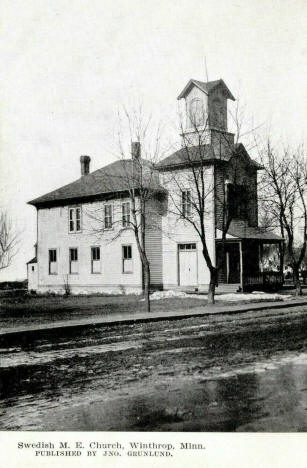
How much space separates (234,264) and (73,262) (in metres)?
10.1

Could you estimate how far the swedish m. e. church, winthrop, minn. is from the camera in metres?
29.7

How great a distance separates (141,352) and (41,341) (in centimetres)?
333

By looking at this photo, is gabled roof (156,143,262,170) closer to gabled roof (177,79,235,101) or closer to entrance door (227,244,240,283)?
gabled roof (177,79,235,101)

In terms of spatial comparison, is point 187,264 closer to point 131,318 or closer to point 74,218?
point 74,218

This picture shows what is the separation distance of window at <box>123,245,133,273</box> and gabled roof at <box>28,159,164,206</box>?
330 centimetres

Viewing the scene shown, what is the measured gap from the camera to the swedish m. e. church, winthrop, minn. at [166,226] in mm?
29656

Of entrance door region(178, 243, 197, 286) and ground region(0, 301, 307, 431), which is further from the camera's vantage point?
entrance door region(178, 243, 197, 286)

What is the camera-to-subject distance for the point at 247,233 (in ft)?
101

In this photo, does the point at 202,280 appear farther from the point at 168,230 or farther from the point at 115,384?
the point at 115,384

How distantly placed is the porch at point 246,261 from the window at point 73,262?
9.53m

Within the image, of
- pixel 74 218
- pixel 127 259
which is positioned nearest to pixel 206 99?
pixel 127 259

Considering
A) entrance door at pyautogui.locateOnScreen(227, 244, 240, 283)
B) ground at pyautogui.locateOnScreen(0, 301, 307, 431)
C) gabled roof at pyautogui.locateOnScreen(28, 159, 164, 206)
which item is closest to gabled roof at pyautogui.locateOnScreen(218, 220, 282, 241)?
entrance door at pyautogui.locateOnScreen(227, 244, 240, 283)

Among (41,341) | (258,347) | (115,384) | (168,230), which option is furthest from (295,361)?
(168,230)

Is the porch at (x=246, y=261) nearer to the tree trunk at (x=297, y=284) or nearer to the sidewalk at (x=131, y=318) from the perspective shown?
the tree trunk at (x=297, y=284)
